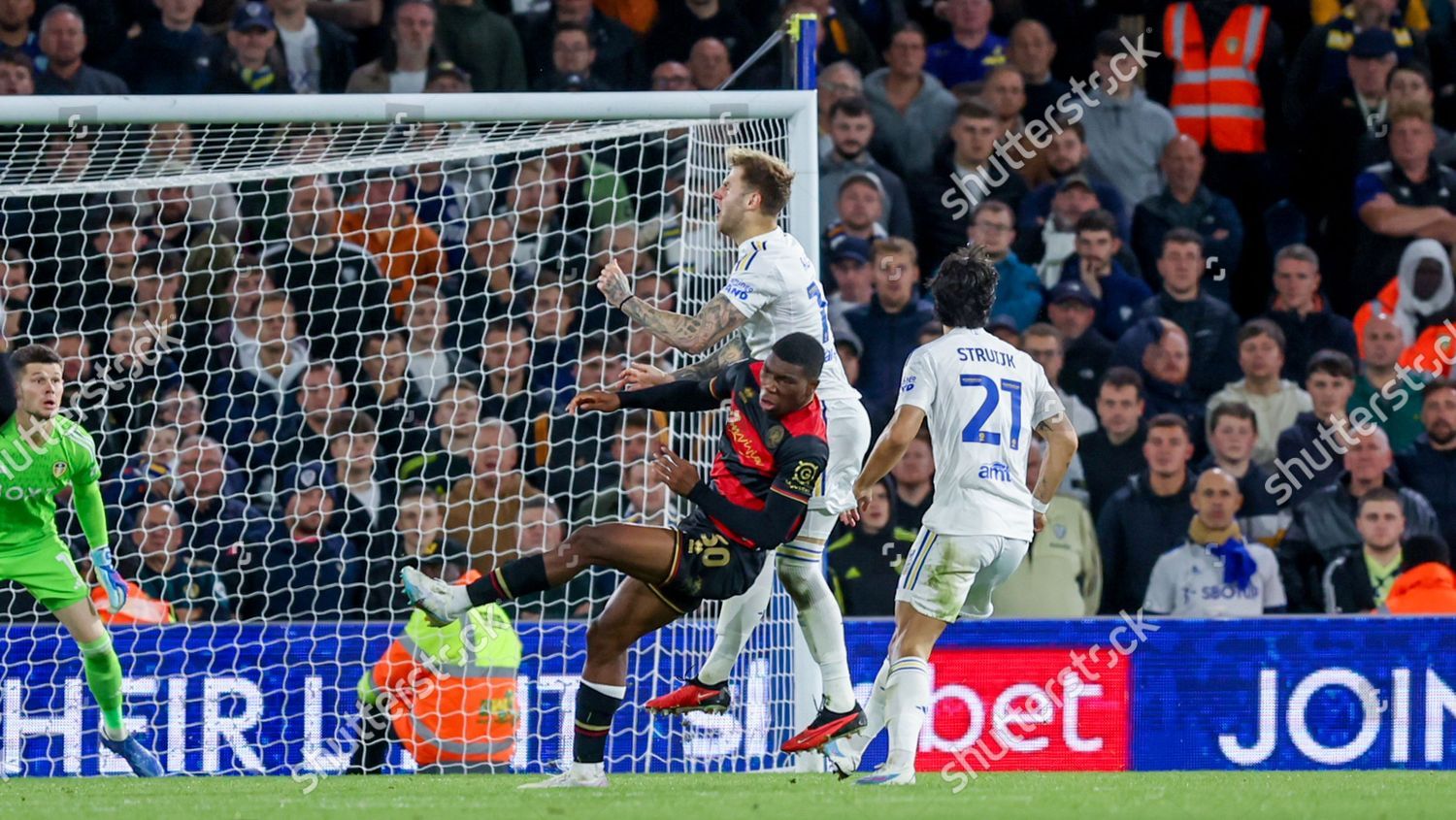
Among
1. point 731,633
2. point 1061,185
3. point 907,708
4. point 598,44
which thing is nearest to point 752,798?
point 907,708

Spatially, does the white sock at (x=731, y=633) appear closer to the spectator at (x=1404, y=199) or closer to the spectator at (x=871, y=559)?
the spectator at (x=871, y=559)

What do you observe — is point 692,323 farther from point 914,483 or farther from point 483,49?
point 483,49

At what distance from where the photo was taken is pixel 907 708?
7250 millimetres

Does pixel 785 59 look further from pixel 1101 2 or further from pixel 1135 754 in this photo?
pixel 1101 2

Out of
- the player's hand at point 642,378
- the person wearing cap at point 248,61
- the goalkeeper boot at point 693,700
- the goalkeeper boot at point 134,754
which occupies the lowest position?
the goalkeeper boot at point 134,754

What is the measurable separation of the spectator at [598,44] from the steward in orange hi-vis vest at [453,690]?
453cm

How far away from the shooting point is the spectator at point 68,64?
11711mm

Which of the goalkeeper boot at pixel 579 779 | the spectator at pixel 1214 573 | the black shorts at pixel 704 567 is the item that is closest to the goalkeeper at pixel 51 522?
the goalkeeper boot at pixel 579 779

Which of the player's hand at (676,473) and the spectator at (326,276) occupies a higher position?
the spectator at (326,276)

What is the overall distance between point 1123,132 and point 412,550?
544cm

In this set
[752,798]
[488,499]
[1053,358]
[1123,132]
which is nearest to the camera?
[752,798]

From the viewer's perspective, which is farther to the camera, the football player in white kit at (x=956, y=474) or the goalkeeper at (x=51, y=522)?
the goalkeeper at (x=51, y=522)

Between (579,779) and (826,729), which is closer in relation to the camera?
(579,779)

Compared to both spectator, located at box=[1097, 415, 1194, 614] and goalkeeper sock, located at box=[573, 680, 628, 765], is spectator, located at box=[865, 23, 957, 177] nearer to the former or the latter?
spectator, located at box=[1097, 415, 1194, 614]
